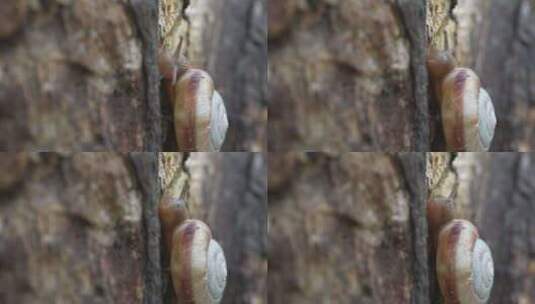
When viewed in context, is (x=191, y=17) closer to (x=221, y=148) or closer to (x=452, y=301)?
(x=221, y=148)

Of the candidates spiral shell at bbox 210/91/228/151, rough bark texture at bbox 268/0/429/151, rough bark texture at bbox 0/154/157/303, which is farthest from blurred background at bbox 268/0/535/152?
rough bark texture at bbox 0/154/157/303

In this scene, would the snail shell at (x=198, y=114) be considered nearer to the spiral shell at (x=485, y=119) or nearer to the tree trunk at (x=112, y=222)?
the tree trunk at (x=112, y=222)

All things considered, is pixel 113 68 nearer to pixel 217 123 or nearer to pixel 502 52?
pixel 217 123

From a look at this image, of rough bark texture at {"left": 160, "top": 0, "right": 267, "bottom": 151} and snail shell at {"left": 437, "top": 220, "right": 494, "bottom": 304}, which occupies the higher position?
rough bark texture at {"left": 160, "top": 0, "right": 267, "bottom": 151}

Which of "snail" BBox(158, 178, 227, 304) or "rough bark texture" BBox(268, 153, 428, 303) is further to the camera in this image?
"snail" BBox(158, 178, 227, 304)

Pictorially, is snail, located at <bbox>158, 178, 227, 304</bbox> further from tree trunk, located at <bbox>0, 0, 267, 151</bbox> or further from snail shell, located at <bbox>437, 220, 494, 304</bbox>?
snail shell, located at <bbox>437, 220, 494, 304</bbox>

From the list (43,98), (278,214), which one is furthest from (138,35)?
(278,214)
